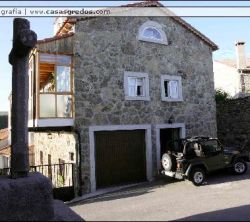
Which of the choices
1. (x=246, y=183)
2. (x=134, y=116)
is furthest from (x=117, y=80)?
(x=246, y=183)

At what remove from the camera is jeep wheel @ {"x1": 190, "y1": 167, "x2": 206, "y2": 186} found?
1172 cm

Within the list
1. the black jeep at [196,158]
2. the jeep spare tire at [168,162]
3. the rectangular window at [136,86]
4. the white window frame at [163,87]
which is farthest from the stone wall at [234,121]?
the jeep spare tire at [168,162]

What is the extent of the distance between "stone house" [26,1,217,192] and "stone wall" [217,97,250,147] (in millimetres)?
3365

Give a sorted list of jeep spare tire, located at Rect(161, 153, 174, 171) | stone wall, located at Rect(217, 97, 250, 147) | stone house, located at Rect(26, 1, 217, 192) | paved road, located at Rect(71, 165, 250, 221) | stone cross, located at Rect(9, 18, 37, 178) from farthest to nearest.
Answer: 1. stone wall, located at Rect(217, 97, 250, 147)
2. stone house, located at Rect(26, 1, 217, 192)
3. jeep spare tire, located at Rect(161, 153, 174, 171)
4. paved road, located at Rect(71, 165, 250, 221)
5. stone cross, located at Rect(9, 18, 37, 178)

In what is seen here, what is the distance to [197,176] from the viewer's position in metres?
11.8

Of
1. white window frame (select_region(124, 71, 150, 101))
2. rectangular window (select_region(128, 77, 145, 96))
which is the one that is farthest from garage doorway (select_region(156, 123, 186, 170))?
rectangular window (select_region(128, 77, 145, 96))

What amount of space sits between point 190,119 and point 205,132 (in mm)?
1081

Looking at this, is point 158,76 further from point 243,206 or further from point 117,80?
point 243,206

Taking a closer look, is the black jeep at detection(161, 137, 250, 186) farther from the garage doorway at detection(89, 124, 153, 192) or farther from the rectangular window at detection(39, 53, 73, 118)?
the rectangular window at detection(39, 53, 73, 118)

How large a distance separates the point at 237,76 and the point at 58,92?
15.0 m

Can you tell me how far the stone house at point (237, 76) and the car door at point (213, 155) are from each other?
1135cm

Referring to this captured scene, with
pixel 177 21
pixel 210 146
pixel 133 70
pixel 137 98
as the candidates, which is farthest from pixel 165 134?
pixel 177 21

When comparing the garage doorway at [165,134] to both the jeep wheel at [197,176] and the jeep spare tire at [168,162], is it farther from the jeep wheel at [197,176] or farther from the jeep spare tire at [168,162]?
the jeep wheel at [197,176]

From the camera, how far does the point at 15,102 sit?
6.07 m
